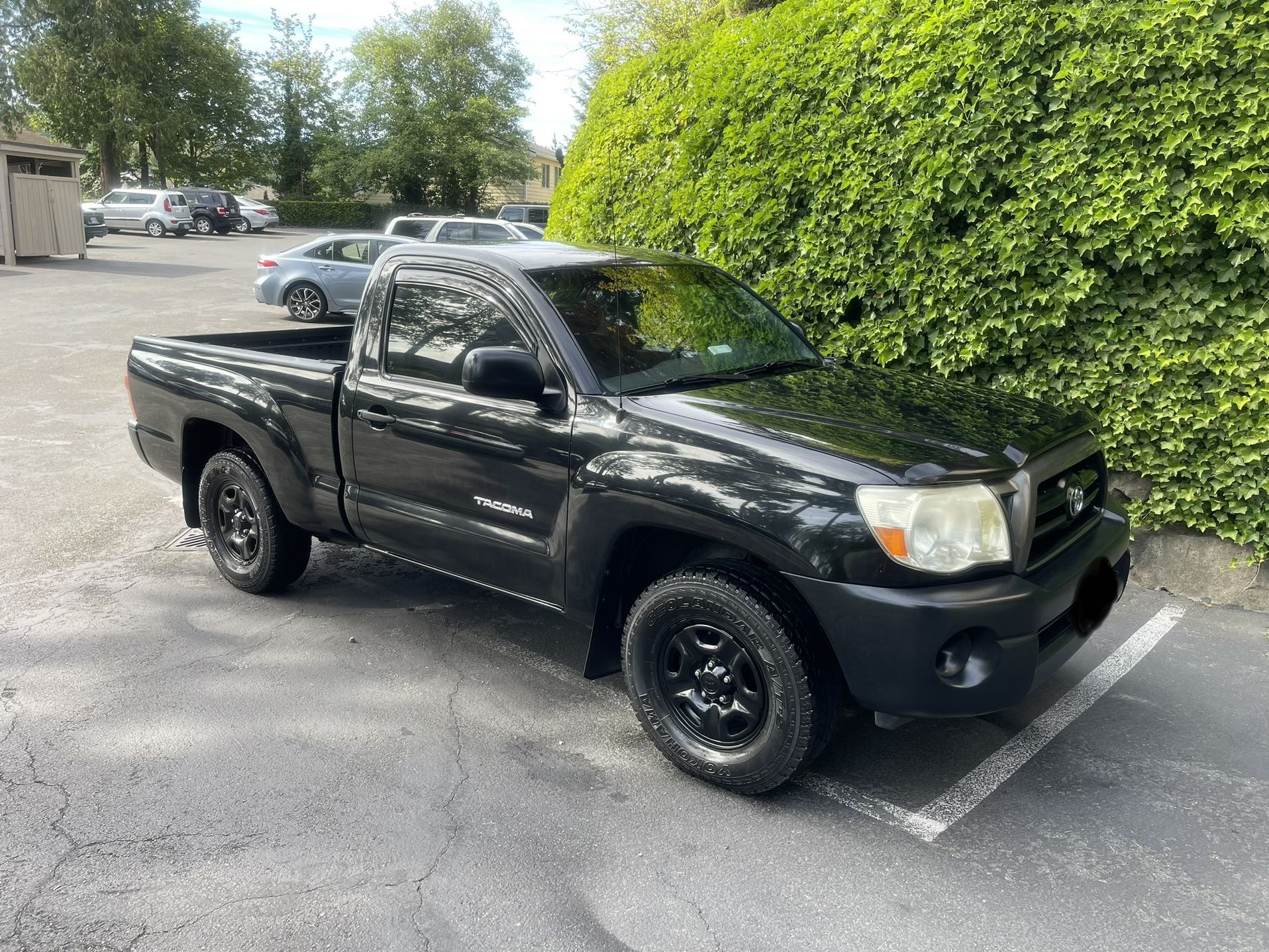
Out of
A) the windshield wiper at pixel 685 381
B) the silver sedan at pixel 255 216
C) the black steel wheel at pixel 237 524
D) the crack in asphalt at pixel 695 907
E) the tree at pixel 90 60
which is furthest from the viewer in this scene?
the tree at pixel 90 60

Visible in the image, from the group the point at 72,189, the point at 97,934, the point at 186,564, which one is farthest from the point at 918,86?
the point at 72,189

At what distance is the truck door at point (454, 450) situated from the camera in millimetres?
4000

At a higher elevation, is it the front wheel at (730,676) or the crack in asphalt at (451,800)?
the front wheel at (730,676)

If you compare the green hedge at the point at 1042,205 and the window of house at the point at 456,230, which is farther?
the window of house at the point at 456,230

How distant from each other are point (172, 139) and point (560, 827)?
2197 inches

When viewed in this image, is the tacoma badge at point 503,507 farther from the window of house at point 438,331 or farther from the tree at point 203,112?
the tree at point 203,112

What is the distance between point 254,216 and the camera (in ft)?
148

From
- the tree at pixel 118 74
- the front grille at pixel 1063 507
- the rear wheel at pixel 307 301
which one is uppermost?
the tree at pixel 118 74

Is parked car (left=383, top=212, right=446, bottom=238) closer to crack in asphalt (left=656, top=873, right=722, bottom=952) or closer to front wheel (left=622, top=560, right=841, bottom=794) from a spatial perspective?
front wheel (left=622, top=560, right=841, bottom=794)

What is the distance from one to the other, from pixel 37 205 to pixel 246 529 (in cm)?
2356

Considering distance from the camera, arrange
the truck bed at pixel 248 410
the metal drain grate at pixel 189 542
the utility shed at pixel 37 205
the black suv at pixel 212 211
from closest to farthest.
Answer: the truck bed at pixel 248 410
the metal drain grate at pixel 189 542
the utility shed at pixel 37 205
the black suv at pixel 212 211

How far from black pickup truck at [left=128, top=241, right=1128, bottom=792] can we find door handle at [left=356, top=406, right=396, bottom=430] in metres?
0.01

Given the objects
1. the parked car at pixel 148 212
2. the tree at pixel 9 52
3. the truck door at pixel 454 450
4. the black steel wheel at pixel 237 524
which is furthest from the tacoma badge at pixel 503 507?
the tree at pixel 9 52

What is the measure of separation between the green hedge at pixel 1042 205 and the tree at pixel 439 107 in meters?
49.8
